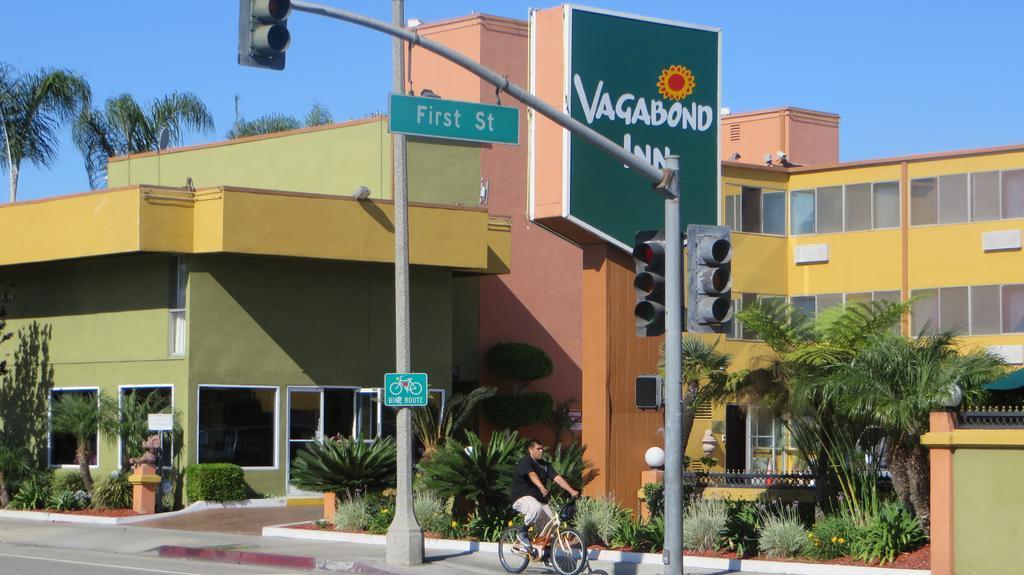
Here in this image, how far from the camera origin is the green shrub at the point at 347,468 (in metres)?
25.7

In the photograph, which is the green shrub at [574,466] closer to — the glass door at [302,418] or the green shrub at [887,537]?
the green shrub at [887,537]

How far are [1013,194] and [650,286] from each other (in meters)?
26.7

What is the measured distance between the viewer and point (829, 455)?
69.4ft

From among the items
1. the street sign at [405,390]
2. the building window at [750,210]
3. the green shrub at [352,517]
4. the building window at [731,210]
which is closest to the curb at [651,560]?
the green shrub at [352,517]

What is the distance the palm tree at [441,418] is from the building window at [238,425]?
3438mm

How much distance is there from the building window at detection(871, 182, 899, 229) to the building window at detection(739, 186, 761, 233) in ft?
11.1

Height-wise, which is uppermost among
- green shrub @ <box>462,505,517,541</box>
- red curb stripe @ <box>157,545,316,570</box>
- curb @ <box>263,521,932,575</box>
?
green shrub @ <box>462,505,517,541</box>

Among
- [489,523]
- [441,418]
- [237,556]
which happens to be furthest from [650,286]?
[441,418]

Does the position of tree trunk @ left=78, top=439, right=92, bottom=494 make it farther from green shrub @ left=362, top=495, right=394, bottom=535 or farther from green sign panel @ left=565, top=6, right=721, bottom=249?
green sign panel @ left=565, top=6, right=721, bottom=249

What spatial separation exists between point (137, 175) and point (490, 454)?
23.6 m

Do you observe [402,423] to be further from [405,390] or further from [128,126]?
[128,126]

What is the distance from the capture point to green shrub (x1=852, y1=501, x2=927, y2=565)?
18.9m

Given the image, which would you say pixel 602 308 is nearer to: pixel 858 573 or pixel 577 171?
pixel 577 171

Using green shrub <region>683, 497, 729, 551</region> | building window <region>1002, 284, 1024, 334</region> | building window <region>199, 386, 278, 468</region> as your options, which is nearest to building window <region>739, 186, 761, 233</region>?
building window <region>1002, 284, 1024, 334</region>
